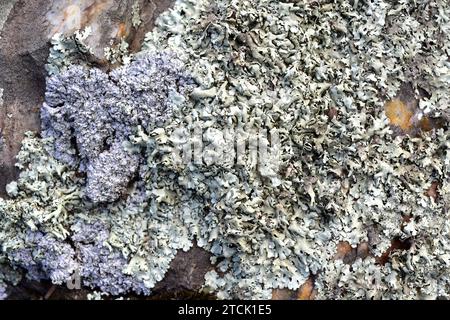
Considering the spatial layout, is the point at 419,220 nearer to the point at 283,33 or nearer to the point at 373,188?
the point at 373,188

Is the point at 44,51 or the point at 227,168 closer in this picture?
the point at 227,168

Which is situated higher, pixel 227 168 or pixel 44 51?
pixel 44 51

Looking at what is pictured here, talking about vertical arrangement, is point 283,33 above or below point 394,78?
above
